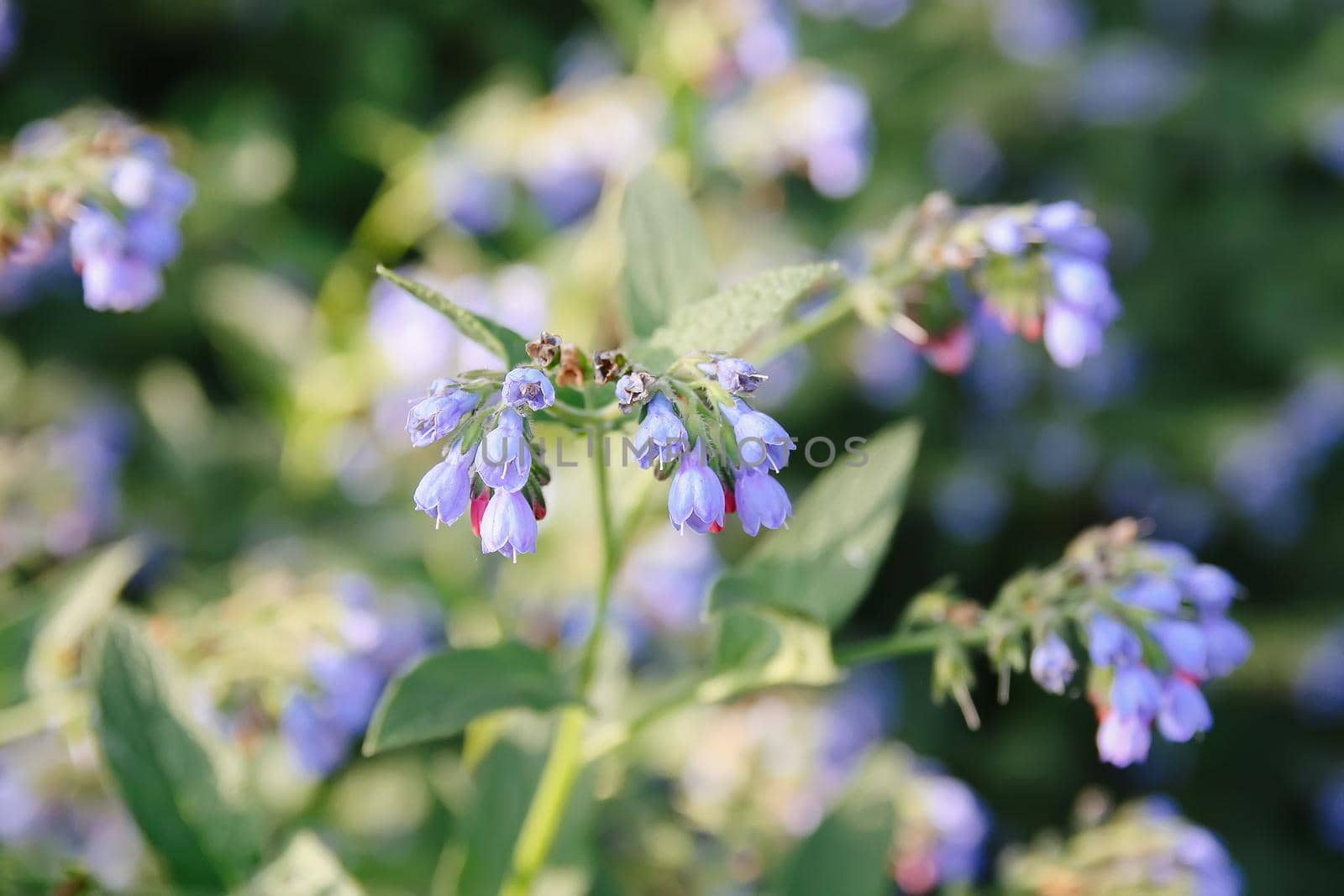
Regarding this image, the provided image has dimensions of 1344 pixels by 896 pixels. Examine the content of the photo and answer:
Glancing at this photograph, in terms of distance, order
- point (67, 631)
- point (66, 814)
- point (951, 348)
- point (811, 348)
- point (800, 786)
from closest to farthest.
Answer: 1. point (951, 348)
2. point (67, 631)
3. point (66, 814)
4. point (800, 786)
5. point (811, 348)

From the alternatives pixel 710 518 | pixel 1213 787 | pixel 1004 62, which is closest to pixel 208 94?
pixel 1004 62

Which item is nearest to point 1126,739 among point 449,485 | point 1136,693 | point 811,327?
point 1136,693

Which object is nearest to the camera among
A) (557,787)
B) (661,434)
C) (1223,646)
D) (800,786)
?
(661,434)

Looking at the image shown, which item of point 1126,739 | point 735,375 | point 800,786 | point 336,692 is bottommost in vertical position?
point 800,786

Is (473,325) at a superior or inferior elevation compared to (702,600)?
superior

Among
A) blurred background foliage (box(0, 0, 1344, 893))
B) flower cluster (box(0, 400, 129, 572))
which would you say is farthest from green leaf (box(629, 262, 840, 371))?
flower cluster (box(0, 400, 129, 572))

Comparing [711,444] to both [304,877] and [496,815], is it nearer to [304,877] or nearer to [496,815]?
[304,877]

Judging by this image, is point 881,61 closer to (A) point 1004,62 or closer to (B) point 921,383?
(A) point 1004,62
